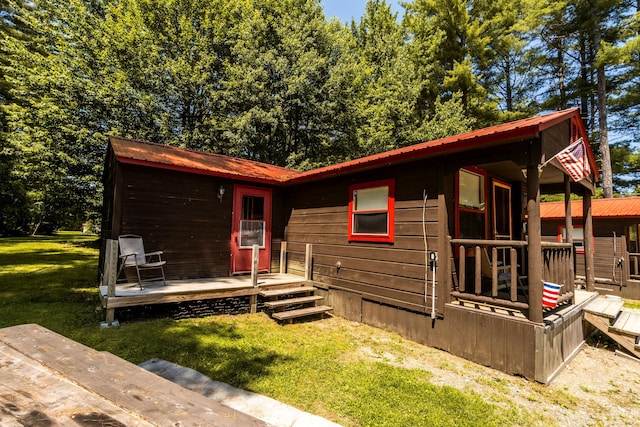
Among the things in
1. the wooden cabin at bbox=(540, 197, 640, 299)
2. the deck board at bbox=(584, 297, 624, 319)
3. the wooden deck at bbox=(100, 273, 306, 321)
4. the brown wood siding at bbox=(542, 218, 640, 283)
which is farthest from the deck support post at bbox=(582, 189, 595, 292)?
the wooden deck at bbox=(100, 273, 306, 321)

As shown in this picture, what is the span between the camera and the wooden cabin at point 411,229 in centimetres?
387

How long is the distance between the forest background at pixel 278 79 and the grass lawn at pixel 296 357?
30.3 ft

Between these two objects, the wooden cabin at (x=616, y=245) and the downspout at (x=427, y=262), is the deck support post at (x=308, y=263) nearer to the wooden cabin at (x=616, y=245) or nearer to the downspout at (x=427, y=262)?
the downspout at (x=427, y=262)

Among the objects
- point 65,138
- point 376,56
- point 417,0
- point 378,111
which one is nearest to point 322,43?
point 376,56

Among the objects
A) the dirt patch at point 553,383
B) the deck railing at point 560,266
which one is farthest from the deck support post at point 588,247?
the dirt patch at point 553,383

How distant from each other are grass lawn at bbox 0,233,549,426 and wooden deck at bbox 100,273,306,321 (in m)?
0.37

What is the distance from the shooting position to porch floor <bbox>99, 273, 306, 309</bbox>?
4609mm

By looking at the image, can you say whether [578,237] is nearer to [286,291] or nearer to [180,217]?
[286,291]

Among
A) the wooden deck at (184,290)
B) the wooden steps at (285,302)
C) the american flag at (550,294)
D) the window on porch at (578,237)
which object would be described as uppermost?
the window on porch at (578,237)

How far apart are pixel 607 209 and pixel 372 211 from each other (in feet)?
30.7

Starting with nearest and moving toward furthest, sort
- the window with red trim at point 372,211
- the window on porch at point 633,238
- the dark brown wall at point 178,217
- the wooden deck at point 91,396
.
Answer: the wooden deck at point 91,396 → the window with red trim at point 372,211 → the dark brown wall at point 178,217 → the window on porch at point 633,238

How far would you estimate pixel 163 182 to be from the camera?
19.8 feet

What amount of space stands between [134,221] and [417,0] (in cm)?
1887

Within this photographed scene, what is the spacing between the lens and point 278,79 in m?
15.1
